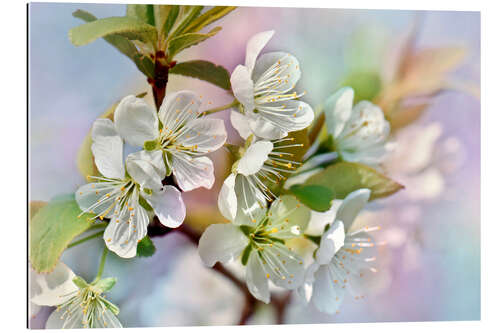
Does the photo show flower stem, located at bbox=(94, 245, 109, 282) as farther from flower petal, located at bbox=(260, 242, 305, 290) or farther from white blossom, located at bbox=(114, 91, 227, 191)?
flower petal, located at bbox=(260, 242, 305, 290)

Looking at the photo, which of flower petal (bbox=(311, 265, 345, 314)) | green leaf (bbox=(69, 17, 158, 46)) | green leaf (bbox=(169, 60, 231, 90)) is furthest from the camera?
flower petal (bbox=(311, 265, 345, 314))

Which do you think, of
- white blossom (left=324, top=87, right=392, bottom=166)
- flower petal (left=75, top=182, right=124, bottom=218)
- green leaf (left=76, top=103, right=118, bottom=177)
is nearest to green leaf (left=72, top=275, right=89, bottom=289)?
flower petal (left=75, top=182, right=124, bottom=218)

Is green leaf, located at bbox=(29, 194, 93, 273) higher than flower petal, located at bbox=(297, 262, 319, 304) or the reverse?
higher

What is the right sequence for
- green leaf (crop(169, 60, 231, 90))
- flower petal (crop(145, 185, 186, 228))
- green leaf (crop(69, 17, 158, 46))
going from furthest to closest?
green leaf (crop(169, 60, 231, 90)), flower petal (crop(145, 185, 186, 228)), green leaf (crop(69, 17, 158, 46))

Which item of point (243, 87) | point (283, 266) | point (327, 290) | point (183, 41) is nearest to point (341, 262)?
point (327, 290)

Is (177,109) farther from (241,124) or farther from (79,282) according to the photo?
(79,282)

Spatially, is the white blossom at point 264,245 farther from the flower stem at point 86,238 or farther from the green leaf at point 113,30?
the green leaf at point 113,30
